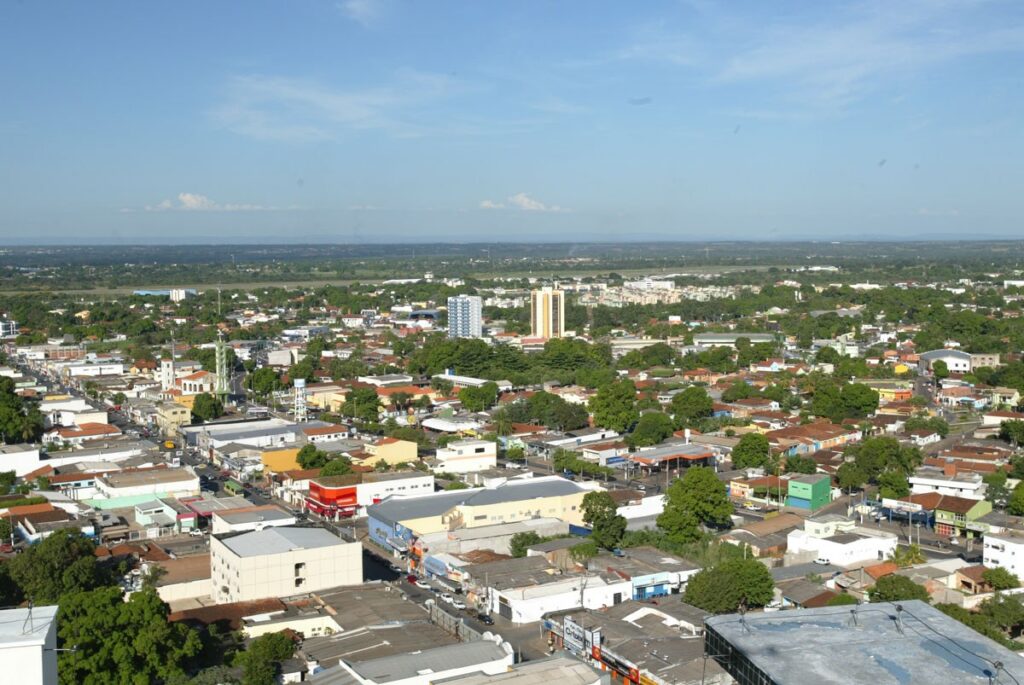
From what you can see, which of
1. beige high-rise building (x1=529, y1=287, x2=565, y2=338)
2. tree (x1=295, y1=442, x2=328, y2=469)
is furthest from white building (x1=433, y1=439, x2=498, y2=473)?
beige high-rise building (x1=529, y1=287, x2=565, y2=338)

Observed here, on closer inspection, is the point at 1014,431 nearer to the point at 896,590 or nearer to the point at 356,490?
the point at 896,590

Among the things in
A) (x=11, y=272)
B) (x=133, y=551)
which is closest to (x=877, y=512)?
(x=133, y=551)

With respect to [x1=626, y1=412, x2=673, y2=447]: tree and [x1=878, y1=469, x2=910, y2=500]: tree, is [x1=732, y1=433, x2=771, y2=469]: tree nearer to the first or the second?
[x1=626, y1=412, x2=673, y2=447]: tree

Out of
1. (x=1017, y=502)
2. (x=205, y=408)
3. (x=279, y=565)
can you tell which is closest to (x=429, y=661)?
(x=279, y=565)

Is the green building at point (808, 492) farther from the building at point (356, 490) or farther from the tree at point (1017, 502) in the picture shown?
the building at point (356, 490)

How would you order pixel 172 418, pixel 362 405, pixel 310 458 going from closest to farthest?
pixel 310 458 < pixel 172 418 < pixel 362 405

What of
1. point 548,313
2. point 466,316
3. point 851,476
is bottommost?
point 851,476

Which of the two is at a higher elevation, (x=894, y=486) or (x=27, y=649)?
(x=27, y=649)
